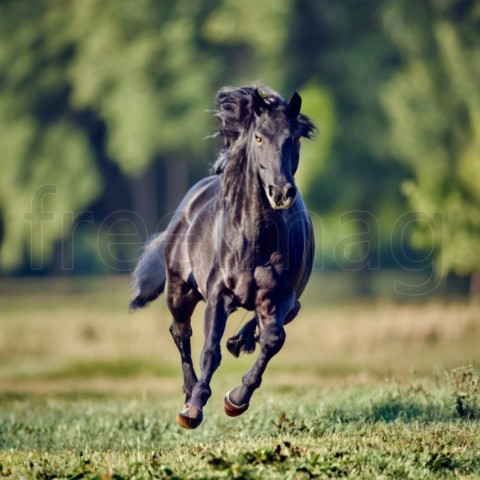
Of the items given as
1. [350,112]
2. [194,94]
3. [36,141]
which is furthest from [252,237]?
[36,141]

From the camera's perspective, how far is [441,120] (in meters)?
36.2

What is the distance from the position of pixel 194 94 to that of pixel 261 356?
3319cm

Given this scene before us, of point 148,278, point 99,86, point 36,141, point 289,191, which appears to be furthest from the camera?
point 36,141

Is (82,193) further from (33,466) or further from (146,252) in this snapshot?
(33,466)

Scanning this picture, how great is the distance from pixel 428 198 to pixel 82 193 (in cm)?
1440

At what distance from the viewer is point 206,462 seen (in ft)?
26.9

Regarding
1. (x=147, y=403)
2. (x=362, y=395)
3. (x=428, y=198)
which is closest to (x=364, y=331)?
(x=428, y=198)

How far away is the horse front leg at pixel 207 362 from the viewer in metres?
9.84

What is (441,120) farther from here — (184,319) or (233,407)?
(233,407)

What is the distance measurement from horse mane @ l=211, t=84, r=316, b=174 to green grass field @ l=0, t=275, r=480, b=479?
2520 mm

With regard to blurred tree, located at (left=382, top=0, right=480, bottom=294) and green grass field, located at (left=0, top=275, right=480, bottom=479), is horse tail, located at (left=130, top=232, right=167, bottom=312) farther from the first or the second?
blurred tree, located at (left=382, top=0, right=480, bottom=294)

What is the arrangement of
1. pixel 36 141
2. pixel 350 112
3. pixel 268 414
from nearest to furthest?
pixel 268 414, pixel 350 112, pixel 36 141

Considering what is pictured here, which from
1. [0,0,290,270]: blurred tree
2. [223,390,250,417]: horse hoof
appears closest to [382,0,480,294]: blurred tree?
[0,0,290,270]: blurred tree

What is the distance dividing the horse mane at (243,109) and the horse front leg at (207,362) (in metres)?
1.37
